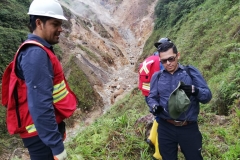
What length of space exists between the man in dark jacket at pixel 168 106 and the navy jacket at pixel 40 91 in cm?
122

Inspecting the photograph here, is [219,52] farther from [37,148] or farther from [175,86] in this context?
[37,148]

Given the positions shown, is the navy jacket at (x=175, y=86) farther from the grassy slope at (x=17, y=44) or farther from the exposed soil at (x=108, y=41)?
the grassy slope at (x=17, y=44)

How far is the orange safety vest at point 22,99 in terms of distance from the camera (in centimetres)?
217

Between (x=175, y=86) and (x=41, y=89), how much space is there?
5.11 ft

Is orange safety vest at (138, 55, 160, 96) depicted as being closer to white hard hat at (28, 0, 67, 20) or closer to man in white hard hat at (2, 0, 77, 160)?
man in white hard hat at (2, 0, 77, 160)

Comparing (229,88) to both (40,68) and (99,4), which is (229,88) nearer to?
(40,68)

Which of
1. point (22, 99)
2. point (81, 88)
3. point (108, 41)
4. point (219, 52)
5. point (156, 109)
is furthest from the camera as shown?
point (108, 41)

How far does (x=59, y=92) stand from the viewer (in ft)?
7.57

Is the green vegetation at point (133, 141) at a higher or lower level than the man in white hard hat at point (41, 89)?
lower

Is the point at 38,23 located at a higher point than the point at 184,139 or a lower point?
higher

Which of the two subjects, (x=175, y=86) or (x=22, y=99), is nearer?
(x=22, y=99)

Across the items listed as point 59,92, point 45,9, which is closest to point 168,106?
point 59,92

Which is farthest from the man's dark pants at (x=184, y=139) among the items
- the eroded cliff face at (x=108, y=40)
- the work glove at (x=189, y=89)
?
the eroded cliff face at (x=108, y=40)

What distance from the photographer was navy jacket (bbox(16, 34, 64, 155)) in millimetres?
2008
